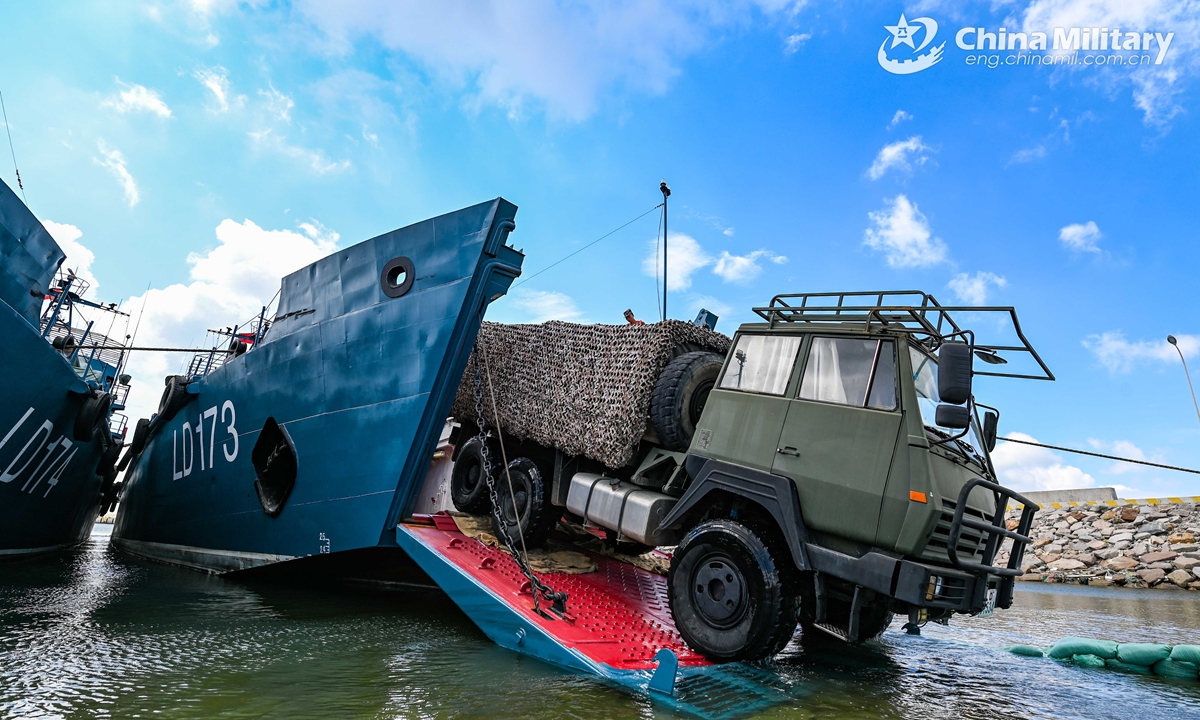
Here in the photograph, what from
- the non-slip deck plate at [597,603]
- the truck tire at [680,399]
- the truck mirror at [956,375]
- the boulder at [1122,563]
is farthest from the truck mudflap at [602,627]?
the boulder at [1122,563]

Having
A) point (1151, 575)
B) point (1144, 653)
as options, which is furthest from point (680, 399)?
point (1151, 575)

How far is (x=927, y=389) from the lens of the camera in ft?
16.8

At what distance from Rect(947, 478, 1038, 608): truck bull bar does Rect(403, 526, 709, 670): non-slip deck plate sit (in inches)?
78.6

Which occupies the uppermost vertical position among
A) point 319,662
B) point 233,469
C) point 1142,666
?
point 1142,666

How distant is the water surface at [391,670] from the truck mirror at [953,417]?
1857 mm

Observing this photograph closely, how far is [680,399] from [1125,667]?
4.68 meters

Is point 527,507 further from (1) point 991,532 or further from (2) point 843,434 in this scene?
(1) point 991,532

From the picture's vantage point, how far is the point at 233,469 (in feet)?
33.1

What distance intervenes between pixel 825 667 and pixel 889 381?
2.57 metres

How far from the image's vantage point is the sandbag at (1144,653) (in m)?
5.78

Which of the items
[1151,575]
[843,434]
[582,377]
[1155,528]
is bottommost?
[1151,575]

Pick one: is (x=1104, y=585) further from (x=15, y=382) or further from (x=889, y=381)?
(x=15, y=382)

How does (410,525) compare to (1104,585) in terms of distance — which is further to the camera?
(1104,585)

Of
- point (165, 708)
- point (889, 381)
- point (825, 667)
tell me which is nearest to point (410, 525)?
point (165, 708)
